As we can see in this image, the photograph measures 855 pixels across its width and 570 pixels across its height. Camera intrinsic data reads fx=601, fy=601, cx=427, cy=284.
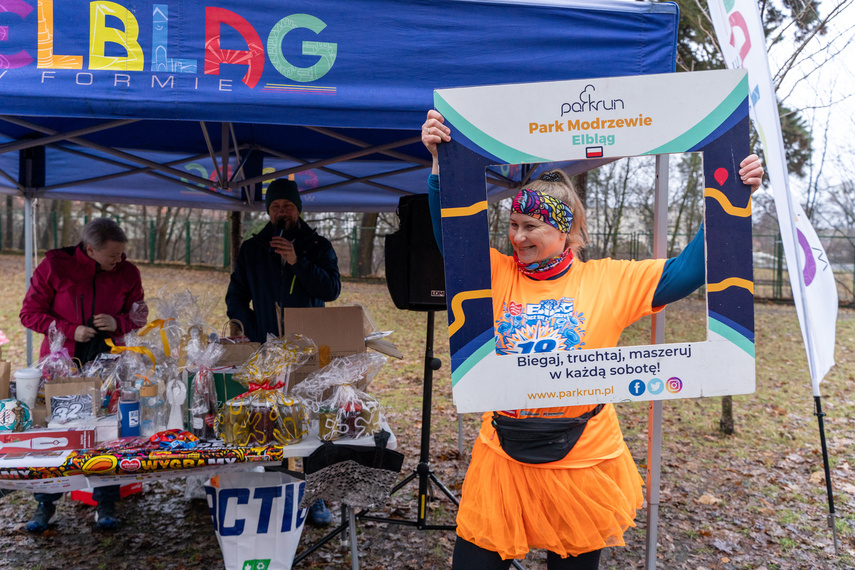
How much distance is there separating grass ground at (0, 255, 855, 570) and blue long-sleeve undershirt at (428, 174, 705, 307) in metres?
0.24

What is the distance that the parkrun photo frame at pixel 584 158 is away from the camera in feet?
5.44

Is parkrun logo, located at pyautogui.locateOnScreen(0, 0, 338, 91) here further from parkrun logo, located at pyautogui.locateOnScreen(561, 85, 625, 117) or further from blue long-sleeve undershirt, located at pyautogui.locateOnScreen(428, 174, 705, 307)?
parkrun logo, located at pyautogui.locateOnScreen(561, 85, 625, 117)

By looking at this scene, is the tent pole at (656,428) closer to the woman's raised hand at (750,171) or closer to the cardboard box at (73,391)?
the woman's raised hand at (750,171)

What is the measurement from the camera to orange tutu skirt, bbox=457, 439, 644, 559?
1732 millimetres

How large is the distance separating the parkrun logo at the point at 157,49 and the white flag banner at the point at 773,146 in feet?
5.66

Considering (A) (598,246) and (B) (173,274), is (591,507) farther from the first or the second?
(B) (173,274)

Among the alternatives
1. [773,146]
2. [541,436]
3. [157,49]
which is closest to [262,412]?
[541,436]

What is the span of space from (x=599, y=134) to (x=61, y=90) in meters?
1.74

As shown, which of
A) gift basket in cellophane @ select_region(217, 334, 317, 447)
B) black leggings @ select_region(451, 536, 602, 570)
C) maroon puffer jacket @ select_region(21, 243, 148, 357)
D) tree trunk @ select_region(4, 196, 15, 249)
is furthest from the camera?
tree trunk @ select_region(4, 196, 15, 249)

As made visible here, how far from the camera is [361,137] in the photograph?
3.73m

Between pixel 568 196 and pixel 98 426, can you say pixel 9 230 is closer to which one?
pixel 98 426

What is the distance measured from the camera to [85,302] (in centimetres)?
330

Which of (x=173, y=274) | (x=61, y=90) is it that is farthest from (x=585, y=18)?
(x=173, y=274)

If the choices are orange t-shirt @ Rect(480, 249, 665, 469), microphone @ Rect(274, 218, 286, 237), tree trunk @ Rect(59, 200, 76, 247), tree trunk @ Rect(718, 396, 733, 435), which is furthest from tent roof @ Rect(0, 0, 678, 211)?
tree trunk @ Rect(59, 200, 76, 247)
